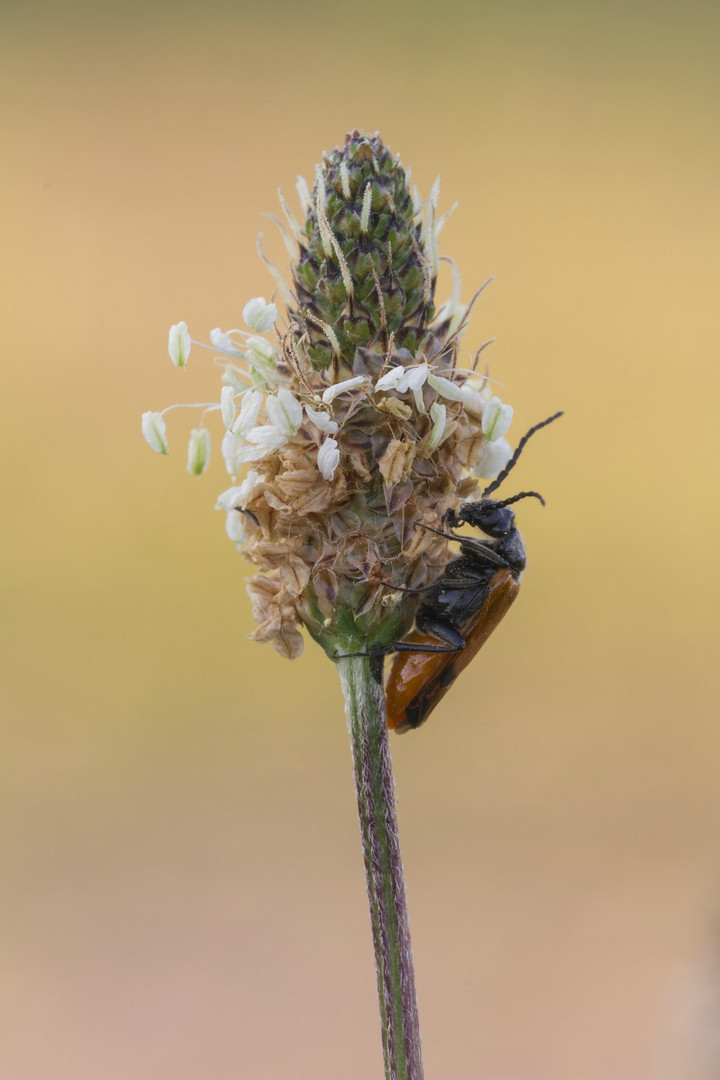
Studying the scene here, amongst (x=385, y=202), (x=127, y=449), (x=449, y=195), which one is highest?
(x=449, y=195)

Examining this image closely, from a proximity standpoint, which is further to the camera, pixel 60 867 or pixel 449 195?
pixel 449 195

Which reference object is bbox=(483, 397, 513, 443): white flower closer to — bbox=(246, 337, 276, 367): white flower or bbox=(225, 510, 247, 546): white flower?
bbox=(246, 337, 276, 367): white flower

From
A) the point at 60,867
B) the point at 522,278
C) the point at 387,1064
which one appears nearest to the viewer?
the point at 387,1064

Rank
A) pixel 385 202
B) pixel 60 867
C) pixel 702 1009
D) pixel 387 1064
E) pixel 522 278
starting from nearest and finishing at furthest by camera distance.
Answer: pixel 387 1064 → pixel 385 202 → pixel 702 1009 → pixel 60 867 → pixel 522 278

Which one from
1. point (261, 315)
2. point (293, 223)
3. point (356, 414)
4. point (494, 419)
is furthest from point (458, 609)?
point (293, 223)

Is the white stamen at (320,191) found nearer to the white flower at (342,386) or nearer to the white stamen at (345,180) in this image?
the white stamen at (345,180)

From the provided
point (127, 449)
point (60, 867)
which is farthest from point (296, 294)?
point (60, 867)

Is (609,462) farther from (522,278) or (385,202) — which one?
(385,202)

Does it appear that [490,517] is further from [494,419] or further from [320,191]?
[320,191]
